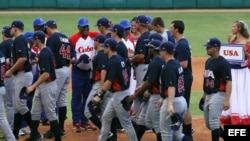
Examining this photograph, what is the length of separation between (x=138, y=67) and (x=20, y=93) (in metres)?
1.94

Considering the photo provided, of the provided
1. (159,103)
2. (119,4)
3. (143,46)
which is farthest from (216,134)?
(119,4)

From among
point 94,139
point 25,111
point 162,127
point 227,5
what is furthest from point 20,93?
point 227,5

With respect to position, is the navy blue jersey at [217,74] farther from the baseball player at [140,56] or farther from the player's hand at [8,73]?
the player's hand at [8,73]

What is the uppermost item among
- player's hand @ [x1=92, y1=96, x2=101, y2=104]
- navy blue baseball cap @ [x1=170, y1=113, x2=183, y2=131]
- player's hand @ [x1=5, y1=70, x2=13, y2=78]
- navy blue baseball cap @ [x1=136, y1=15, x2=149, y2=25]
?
navy blue baseball cap @ [x1=136, y1=15, x2=149, y2=25]

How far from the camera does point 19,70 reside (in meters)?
10.1

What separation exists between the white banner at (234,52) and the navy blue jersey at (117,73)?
2147 millimetres

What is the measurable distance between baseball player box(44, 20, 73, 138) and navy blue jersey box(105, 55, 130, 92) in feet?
4.33

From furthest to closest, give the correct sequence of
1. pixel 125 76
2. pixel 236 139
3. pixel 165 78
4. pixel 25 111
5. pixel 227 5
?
pixel 227 5, pixel 25 111, pixel 125 76, pixel 165 78, pixel 236 139

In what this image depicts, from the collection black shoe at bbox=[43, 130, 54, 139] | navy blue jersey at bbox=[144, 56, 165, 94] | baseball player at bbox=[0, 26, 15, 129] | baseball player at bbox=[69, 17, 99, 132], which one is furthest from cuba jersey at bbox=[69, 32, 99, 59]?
navy blue jersey at bbox=[144, 56, 165, 94]

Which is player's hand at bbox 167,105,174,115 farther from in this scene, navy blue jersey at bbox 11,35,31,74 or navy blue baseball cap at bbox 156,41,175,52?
navy blue jersey at bbox 11,35,31,74

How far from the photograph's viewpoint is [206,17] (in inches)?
1024

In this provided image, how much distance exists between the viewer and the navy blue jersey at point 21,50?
392 inches

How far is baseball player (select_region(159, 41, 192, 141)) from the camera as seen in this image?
8.61 m

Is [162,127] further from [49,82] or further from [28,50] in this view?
[28,50]
